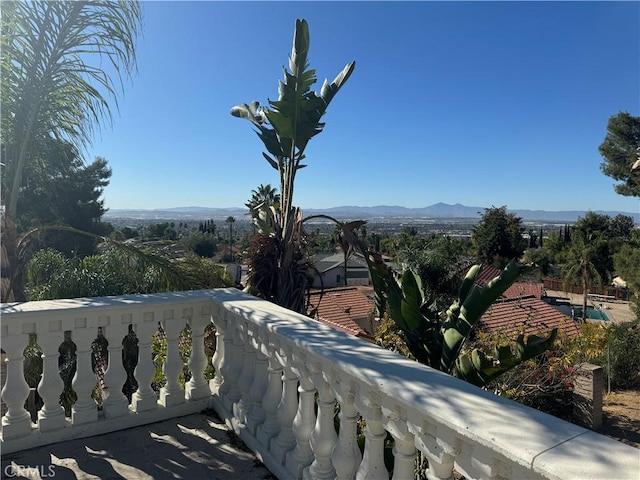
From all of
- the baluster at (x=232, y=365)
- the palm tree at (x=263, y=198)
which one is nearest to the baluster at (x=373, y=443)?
the baluster at (x=232, y=365)

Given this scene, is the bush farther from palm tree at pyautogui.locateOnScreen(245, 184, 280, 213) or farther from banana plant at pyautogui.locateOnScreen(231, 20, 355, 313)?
banana plant at pyautogui.locateOnScreen(231, 20, 355, 313)

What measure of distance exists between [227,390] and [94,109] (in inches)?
133

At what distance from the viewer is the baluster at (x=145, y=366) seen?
2.71 metres

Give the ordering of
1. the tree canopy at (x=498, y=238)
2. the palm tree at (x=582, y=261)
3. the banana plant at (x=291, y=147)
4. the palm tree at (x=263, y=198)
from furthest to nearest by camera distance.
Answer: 1. the tree canopy at (x=498, y=238)
2. the palm tree at (x=582, y=261)
3. the palm tree at (x=263, y=198)
4. the banana plant at (x=291, y=147)

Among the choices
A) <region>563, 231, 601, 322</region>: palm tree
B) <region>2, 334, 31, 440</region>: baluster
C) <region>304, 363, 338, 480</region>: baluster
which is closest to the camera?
<region>304, 363, 338, 480</region>: baluster

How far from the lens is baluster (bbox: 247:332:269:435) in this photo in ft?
7.84

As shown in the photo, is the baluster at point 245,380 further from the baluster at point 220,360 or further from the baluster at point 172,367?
the baluster at point 172,367

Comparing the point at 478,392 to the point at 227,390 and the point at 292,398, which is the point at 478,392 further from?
the point at 227,390

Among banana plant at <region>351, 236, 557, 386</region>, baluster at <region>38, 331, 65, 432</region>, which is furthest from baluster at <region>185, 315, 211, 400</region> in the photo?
banana plant at <region>351, 236, 557, 386</region>

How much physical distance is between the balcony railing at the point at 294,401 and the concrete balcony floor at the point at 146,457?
3.0 inches

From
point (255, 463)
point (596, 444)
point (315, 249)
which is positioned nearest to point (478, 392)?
point (596, 444)

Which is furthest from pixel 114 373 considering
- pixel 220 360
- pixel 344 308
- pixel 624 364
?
pixel 344 308

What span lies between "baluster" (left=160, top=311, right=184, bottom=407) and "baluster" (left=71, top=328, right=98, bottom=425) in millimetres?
423

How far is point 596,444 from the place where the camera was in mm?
960
